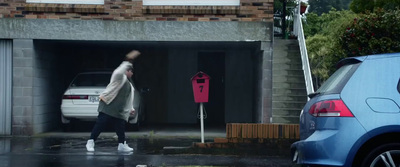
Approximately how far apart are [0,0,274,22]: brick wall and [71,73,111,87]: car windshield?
159cm

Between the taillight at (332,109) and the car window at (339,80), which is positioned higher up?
the car window at (339,80)

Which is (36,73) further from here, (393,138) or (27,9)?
(393,138)

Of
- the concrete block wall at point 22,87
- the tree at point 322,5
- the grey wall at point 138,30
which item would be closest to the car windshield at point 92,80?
the concrete block wall at point 22,87

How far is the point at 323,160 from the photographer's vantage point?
18.4 feet

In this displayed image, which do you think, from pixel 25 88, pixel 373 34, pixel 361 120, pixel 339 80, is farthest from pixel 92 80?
pixel 361 120

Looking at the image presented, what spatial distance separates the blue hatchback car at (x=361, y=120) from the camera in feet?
18.1

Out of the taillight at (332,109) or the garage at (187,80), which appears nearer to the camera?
the taillight at (332,109)

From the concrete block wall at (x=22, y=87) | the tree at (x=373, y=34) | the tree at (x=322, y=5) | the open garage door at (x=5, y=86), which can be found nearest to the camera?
the tree at (x=373, y=34)

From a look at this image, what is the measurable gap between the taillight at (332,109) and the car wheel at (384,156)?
1.45 feet

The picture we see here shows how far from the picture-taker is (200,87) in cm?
995

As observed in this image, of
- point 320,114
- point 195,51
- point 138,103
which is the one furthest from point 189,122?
point 320,114

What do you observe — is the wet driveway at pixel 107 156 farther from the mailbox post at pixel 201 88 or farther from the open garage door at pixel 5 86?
the open garage door at pixel 5 86

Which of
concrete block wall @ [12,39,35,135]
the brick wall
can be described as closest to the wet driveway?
concrete block wall @ [12,39,35,135]

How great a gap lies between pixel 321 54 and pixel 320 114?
13.3 meters
